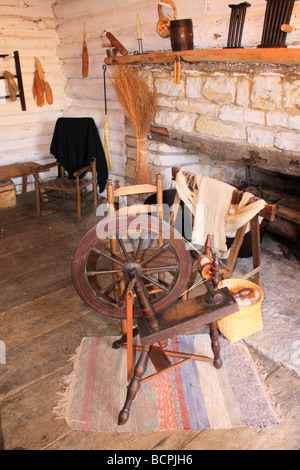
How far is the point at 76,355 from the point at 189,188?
1.38 m

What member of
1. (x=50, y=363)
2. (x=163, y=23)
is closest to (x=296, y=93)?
(x=163, y=23)

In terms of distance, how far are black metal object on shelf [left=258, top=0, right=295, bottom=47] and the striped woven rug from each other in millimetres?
1978

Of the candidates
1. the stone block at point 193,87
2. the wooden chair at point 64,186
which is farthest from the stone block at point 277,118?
the wooden chair at point 64,186

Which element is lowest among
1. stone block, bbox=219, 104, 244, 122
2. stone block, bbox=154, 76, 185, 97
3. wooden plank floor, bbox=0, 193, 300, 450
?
wooden plank floor, bbox=0, 193, 300, 450

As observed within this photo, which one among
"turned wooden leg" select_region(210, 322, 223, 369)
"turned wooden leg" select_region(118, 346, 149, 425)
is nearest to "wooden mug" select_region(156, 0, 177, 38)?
"turned wooden leg" select_region(210, 322, 223, 369)

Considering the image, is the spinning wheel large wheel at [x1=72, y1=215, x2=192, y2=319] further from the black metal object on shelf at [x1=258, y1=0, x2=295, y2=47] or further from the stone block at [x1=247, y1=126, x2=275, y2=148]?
the black metal object on shelf at [x1=258, y1=0, x2=295, y2=47]

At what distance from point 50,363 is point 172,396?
780 millimetres

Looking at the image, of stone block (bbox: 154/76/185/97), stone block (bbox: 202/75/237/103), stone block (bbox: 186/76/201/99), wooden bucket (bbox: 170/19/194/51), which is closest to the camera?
stone block (bbox: 202/75/237/103)

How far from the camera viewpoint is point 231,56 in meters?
2.70

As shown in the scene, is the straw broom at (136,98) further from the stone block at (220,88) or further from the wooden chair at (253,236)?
the wooden chair at (253,236)

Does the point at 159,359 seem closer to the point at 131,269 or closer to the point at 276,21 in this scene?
the point at 131,269

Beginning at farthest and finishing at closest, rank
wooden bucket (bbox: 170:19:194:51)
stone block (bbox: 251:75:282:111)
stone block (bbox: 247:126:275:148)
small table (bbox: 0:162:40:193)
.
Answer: small table (bbox: 0:162:40:193)
wooden bucket (bbox: 170:19:194:51)
stone block (bbox: 247:126:275:148)
stone block (bbox: 251:75:282:111)

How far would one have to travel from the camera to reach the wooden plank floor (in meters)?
1.91

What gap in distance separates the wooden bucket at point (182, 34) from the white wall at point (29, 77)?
2582 millimetres
